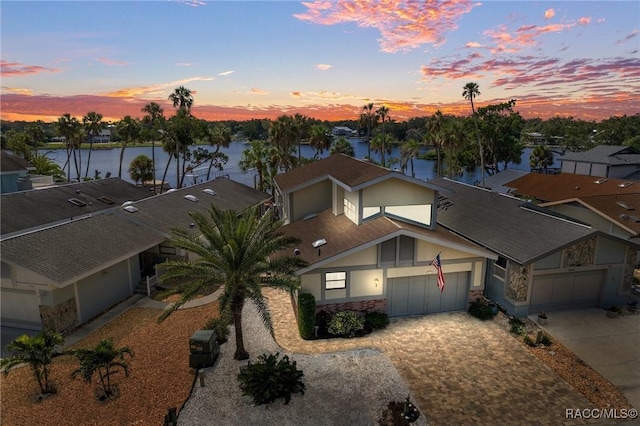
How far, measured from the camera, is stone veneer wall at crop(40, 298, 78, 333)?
57.9 feet

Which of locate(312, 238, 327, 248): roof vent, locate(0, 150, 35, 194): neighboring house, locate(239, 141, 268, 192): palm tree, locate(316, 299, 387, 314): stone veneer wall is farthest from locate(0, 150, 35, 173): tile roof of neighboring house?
locate(316, 299, 387, 314): stone veneer wall

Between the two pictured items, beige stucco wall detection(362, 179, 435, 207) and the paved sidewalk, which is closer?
the paved sidewalk

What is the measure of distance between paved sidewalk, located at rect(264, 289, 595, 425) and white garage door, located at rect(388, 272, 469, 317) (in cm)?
48

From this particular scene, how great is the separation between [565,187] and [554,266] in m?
26.2

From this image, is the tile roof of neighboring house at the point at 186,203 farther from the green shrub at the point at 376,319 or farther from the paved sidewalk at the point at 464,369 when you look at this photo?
the green shrub at the point at 376,319

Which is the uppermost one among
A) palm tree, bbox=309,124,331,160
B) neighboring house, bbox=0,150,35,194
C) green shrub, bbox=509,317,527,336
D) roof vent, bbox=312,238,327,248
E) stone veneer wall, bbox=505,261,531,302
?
palm tree, bbox=309,124,331,160

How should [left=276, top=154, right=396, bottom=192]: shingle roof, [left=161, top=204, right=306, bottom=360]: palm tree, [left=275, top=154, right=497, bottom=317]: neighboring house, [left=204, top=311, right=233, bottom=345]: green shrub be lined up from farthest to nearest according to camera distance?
[left=276, top=154, right=396, bottom=192]: shingle roof < [left=275, top=154, right=497, bottom=317]: neighboring house < [left=204, top=311, right=233, bottom=345]: green shrub < [left=161, top=204, right=306, bottom=360]: palm tree

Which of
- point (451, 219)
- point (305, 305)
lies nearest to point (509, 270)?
point (451, 219)

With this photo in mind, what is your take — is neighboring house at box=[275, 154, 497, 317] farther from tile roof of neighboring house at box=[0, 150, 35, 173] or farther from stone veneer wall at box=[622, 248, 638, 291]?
tile roof of neighboring house at box=[0, 150, 35, 173]

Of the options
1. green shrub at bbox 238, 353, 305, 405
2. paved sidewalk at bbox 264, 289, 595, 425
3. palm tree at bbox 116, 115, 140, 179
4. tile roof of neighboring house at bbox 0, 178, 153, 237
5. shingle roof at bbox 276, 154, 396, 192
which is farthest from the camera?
palm tree at bbox 116, 115, 140, 179

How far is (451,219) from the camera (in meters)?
27.7

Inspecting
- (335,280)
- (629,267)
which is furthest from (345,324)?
(629,267)

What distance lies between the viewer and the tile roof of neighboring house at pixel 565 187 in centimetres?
3662

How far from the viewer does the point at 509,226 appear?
22.9 m
